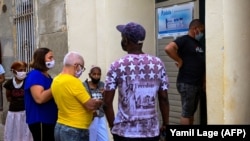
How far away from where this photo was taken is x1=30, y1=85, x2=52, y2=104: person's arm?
14.3 ft

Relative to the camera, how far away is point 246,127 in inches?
151

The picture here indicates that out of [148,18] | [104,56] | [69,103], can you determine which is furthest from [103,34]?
[69,103]

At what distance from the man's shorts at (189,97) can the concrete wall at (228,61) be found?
0.40 metres

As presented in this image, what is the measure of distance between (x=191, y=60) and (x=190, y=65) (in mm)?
65

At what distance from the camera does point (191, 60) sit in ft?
16.9

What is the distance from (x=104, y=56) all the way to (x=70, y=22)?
4.03ft

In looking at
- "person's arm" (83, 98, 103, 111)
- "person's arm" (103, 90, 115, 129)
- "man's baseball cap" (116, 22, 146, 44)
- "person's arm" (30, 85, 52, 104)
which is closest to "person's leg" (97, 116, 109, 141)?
"person's arm" (30, 85, 52, 104)

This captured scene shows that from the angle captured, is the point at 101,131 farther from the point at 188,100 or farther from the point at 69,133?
the point at 69,133

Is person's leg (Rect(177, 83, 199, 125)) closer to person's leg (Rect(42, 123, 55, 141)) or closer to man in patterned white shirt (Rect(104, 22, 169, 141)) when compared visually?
man in patterned white shirt (Rect(104, 22, 169, 141))

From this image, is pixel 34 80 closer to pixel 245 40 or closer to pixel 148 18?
pixel 245 40

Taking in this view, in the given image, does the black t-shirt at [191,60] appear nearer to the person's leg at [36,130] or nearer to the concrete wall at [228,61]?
the concrete wall at [228,61]

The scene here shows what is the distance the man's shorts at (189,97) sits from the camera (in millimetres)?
5137

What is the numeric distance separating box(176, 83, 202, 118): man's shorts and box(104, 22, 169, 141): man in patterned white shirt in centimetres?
156

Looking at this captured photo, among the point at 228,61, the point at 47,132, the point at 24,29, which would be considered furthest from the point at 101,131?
the point at 24,29
